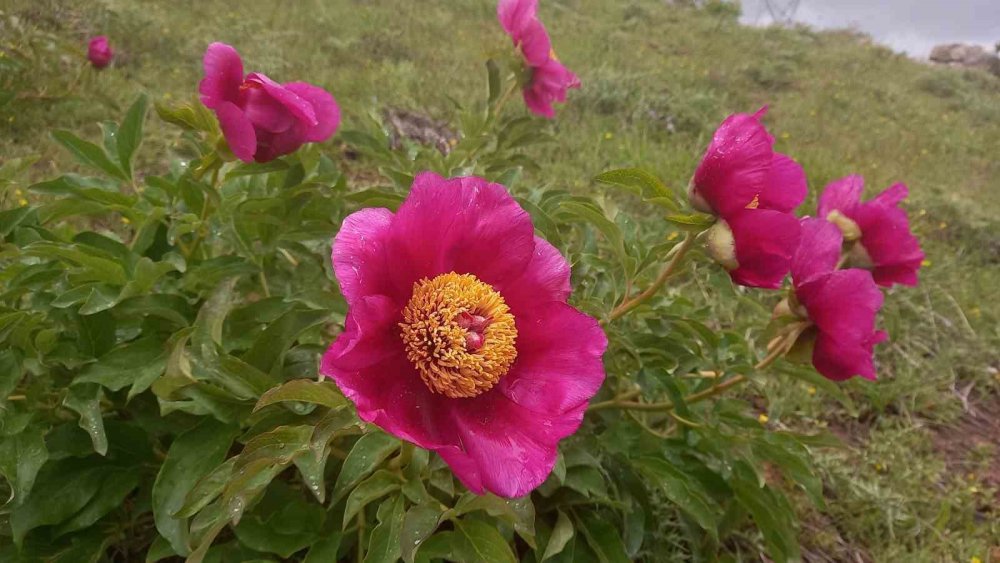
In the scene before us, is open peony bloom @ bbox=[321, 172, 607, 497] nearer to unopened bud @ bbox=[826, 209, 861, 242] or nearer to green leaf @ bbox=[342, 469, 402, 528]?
green leaf @ bbox=[342, 469, 402, 528]

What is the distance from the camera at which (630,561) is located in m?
1.24

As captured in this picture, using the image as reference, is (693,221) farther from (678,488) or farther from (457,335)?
(678,488)

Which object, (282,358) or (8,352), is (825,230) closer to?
(282,358)

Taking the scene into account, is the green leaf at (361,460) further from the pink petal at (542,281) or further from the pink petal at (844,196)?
the pink petal at (844,196)

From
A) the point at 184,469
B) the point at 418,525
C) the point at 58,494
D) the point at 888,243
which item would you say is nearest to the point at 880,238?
the point at 888,243

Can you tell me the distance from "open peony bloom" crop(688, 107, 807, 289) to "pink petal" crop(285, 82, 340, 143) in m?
0.64

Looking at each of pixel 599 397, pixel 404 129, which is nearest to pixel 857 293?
pixel 599 397

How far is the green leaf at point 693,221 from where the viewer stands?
95 cm

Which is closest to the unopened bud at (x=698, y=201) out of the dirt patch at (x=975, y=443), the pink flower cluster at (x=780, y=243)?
the pink flower cluster at (x=780, y=243)

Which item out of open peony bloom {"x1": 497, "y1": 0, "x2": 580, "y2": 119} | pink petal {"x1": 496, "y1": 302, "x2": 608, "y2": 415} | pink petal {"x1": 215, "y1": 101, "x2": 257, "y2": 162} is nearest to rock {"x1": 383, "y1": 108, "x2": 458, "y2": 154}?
open peony bloom {"x1": 497, "y1": 0, "x2": 580, "y2": 119}

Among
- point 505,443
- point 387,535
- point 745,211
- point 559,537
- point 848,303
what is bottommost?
Result: point 559,537

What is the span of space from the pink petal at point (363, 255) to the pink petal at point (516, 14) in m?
0.92

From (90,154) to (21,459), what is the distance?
0.63 meters

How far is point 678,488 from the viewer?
1.24m
